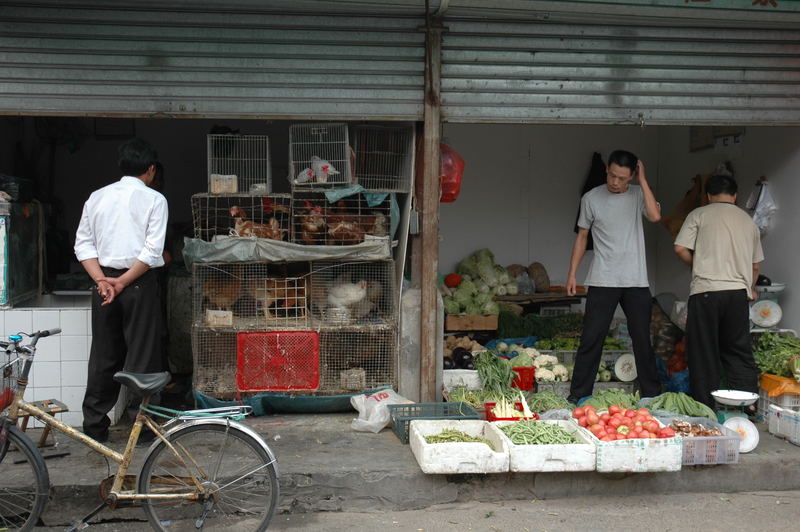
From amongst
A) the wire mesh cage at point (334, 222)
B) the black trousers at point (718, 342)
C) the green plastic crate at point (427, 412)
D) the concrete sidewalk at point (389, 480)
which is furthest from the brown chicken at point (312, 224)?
the black trousers at point (718, 342)

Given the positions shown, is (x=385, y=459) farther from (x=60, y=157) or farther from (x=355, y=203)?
(x=60, y=157)

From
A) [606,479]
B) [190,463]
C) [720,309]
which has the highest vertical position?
[720,309]

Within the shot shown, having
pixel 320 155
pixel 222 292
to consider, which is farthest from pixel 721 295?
pixel 222 292

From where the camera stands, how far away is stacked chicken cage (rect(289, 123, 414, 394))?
671cm

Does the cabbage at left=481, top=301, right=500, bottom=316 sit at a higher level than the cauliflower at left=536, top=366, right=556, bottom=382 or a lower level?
higher

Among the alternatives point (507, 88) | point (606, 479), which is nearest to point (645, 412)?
point (606, 479)

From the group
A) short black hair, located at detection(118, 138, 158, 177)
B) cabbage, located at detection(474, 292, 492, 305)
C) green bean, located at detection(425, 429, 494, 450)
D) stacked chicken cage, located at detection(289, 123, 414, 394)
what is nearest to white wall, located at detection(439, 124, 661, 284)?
cabbage, located at detection(474, 292, 492, 305)

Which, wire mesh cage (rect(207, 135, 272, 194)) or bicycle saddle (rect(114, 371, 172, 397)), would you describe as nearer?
bicycle saddle (rect(114, 371, 172, 397))

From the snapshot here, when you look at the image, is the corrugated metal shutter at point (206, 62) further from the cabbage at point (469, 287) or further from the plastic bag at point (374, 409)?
the cabbage at point (469, 287)

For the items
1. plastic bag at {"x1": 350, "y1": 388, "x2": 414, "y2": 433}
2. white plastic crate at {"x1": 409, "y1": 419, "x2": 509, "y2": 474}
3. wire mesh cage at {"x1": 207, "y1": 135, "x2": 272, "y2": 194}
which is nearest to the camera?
white plastic crate at {"x1": 409, "y1": 419, "x2": 509, "y2": 474}

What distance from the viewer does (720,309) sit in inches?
260

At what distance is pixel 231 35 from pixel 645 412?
4.42m

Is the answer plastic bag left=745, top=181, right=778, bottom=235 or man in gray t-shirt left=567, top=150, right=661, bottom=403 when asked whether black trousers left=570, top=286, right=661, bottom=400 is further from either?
plastic bag left=745, top=181, right=778, bottom=235

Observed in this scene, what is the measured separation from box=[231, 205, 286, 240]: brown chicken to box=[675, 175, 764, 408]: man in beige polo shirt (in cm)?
369
